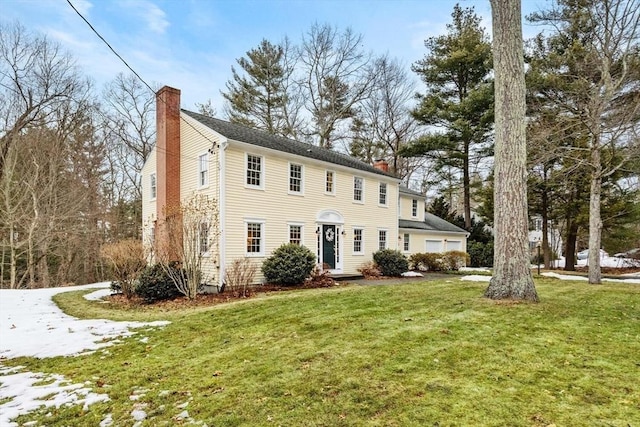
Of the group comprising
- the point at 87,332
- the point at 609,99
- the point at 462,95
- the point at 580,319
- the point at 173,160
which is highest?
the point at 462,95

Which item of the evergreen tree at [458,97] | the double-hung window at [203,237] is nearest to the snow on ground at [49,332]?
the double-hung window at [203,237]

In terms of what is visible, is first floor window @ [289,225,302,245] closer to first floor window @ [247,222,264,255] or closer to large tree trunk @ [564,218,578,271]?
first floor window @ [247,222,264,255]

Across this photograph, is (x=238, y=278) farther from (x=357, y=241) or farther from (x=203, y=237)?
(x=357, y=241)

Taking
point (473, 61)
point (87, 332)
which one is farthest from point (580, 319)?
point (473, 61)

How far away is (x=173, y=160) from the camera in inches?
587

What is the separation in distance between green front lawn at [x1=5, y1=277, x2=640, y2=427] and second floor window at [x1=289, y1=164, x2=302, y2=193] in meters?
8.43

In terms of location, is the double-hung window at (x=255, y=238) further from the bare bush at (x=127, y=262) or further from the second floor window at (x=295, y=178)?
the bare bush at (x=127, y=262)

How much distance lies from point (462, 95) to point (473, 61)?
240 centimetres

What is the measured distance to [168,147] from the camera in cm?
1477

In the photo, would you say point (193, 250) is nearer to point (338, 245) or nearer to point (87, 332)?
point (87, 332)

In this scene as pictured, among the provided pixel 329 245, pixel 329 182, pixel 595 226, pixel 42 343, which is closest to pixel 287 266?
pixel 329 245

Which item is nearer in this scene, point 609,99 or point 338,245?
point 609,99

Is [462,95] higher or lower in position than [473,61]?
lower

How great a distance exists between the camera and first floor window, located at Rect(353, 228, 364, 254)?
1761cm
